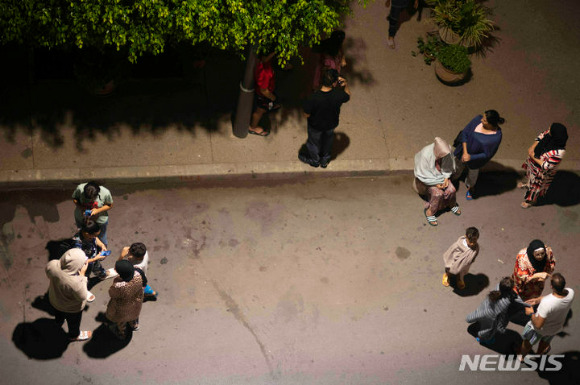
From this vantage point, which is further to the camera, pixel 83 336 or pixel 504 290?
pixel 83 336

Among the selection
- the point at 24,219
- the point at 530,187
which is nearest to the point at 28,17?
the point at 24,219

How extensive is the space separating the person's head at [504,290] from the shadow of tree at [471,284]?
4.61ft

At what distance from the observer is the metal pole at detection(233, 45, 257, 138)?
1052 cm

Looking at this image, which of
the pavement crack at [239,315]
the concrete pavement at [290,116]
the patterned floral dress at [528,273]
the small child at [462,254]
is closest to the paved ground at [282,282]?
the pavement crack at [239,315]

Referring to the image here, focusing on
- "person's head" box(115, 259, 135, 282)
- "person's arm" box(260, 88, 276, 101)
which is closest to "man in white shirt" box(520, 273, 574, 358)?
"person's arm" box(260, 88, 276, 101)

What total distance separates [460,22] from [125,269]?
317 inches

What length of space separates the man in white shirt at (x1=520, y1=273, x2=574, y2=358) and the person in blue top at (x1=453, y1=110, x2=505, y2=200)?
2.34 metres

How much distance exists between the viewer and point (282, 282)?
407 inches

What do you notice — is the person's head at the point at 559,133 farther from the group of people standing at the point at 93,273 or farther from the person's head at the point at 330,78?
the group of people standing at the point at 93,273

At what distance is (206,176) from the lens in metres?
11.2

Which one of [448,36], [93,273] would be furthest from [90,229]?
[448,36]

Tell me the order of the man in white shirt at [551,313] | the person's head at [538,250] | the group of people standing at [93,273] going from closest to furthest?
the group of people standing at [93,273] < the man in white shirt at [551,313] < the person's head at [538,250]

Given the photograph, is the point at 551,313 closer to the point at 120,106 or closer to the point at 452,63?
the point at 452,63

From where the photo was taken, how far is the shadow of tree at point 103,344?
9461 mm
